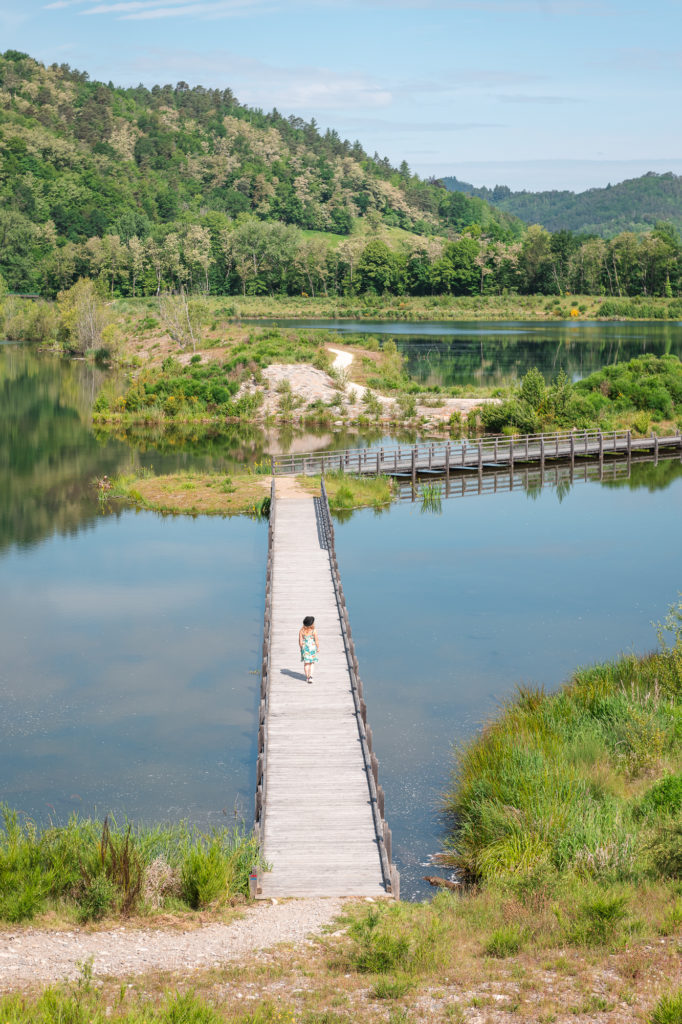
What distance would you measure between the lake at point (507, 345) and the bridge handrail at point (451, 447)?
21541mm

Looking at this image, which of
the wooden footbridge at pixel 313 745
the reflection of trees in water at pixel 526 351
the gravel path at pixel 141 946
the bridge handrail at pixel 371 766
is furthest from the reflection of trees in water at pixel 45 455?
the gravel path at pixel 141 946

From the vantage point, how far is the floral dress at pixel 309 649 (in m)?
24.4

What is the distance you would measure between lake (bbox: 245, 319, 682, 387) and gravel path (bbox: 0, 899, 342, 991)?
7073cm

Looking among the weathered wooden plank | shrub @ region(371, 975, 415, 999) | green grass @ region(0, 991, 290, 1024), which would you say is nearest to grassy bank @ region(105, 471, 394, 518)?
the weathered wooden plank

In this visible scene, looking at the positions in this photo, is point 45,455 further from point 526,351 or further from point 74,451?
point 526,351

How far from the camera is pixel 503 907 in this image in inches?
611

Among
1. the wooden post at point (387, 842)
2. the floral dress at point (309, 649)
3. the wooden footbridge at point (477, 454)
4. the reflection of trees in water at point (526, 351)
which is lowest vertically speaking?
the wooden post at point (387, 842)

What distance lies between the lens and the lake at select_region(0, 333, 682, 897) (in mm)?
22781

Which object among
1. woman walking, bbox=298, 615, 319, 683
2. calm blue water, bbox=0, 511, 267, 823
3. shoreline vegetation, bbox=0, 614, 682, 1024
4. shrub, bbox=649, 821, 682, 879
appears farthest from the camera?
woman walking, bbox=298, 615, 319, 683

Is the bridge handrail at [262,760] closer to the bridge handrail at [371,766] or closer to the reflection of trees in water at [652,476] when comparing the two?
the bridge handrail at [371,766]

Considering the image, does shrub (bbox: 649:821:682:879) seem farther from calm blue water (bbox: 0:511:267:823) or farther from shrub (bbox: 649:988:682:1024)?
calm blue water (bbox: 0:511:267:823)

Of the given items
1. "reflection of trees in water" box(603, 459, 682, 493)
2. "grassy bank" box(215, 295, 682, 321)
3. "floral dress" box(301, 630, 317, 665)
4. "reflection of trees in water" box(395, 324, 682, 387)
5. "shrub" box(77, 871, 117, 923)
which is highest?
"grassy bank" box(215, 295, 682, 321)

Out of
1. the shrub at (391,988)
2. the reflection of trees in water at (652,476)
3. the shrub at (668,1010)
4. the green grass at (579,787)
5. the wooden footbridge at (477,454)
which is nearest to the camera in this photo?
the shrub at (668,1010)

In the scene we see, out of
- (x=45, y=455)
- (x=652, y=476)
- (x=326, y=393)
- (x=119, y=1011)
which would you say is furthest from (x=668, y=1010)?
(x=326, y=393)
